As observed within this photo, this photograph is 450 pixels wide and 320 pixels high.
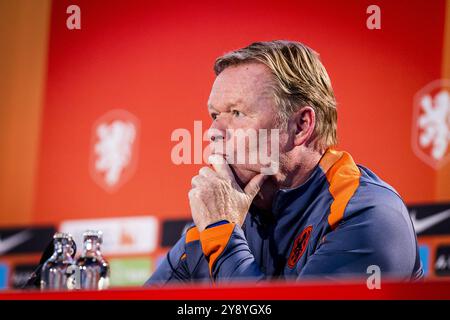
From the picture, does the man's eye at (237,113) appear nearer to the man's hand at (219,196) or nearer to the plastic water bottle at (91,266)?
the man's hand at (219,196)

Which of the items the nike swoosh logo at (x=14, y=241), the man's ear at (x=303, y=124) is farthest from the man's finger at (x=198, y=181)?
the nike swoosh logo at (x=14, y=241)

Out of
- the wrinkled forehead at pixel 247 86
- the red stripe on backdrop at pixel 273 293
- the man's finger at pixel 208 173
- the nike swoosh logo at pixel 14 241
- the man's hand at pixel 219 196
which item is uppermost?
the wrinkled forehead at pixel 247 86

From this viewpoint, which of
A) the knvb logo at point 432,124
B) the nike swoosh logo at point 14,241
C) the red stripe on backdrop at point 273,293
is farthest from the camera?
the nike swoosh logo at point 14,241

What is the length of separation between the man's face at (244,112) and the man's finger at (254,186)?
3cm

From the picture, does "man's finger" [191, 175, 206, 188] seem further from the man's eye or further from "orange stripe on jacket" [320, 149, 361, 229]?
"orange stripe on jacket" [320, 149, 361, 229]

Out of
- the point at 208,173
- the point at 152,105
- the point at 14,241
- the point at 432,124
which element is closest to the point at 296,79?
the point at 208,173

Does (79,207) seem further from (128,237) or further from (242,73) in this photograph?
(242,73)

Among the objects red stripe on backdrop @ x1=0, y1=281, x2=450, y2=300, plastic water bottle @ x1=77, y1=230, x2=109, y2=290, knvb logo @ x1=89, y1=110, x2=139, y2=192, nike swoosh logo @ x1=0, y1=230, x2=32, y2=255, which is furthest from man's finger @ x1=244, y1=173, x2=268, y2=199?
nike swoosh logo @ x1=0, y1=230, x2=32, y2=255

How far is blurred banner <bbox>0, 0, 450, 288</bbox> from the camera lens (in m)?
3.20

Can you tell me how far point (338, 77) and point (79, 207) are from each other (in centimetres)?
141

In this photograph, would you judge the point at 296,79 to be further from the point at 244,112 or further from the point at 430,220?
the point at 430,220

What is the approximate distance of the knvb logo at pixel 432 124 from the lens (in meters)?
3.20

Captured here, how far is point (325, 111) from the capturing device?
106 inches
